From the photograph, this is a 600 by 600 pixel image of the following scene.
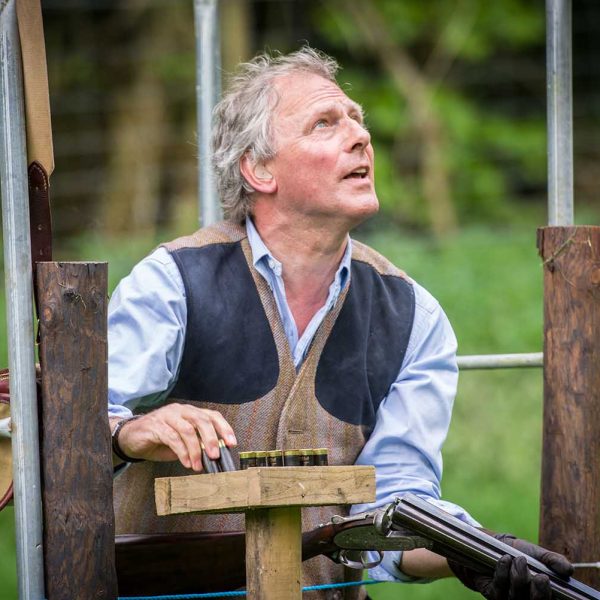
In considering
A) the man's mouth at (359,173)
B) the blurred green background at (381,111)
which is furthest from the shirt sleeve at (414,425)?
the blurred green background at (381,111)

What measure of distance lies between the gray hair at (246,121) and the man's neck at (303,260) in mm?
162

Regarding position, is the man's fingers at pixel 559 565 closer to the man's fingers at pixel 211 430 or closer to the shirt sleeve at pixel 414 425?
the shirt sleeve at pixel 414 425

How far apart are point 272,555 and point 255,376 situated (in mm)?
774

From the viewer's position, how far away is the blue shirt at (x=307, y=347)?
2658mm

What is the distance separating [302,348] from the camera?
9.37ft

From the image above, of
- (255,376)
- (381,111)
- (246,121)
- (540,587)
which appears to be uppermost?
(381,111)

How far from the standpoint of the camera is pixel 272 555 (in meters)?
2.07

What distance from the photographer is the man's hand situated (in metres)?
2.16

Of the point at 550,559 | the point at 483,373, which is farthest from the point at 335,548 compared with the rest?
the point at 483,373

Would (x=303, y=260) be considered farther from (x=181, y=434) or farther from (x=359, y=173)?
(x=181, y=434)

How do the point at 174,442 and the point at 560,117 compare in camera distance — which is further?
the point at 560,117

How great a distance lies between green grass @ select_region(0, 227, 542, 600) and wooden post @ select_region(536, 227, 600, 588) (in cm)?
230

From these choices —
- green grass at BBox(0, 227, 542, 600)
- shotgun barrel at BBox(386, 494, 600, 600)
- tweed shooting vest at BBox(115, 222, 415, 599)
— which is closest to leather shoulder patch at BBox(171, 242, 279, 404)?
tweed shooting vest at BBox(115, 222, 415, 599)

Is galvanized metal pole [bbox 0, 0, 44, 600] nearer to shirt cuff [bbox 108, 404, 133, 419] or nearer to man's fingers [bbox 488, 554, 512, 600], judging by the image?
shirt cuff [bbox 108, 404, 133, 419]
